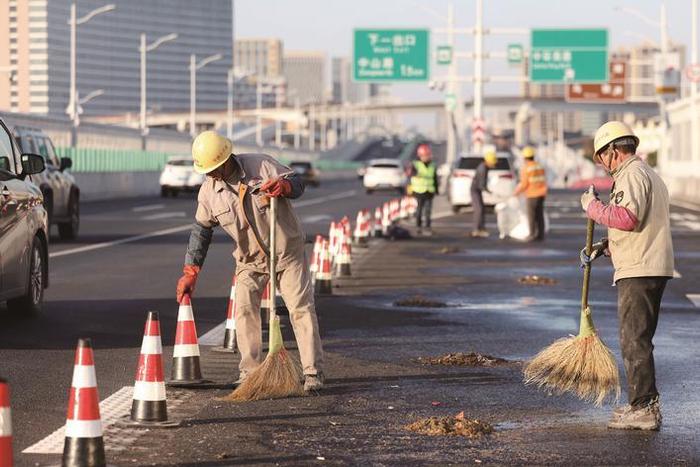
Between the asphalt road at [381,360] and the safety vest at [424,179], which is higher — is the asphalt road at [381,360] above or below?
below

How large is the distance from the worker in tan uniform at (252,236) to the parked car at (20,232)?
3505 millimetres

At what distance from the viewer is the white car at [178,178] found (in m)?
58.2

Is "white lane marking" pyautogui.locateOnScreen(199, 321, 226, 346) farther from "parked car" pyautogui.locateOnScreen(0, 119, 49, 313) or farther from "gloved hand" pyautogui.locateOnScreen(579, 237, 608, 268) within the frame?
"gloved hand" pyautogui.locateOnScreen(579, 237, 608, 268)

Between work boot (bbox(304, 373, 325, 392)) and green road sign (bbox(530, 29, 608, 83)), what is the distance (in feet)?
188

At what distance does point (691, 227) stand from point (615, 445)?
28962mm

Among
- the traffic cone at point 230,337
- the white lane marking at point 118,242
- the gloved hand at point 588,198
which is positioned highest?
the gloved hand at point 588,198

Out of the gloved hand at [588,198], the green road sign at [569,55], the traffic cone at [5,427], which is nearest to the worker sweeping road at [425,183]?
the gloved hand at [588,198]

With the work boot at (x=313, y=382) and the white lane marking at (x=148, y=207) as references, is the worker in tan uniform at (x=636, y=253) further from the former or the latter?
the white lane marking at (x=148, y=207)

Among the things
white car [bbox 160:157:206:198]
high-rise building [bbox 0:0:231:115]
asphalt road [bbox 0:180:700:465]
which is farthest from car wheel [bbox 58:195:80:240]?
high-rise building [bbox 0:0:231:115]

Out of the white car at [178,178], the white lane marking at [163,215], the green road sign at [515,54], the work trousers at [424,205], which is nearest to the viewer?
the work trousers at [424,205]

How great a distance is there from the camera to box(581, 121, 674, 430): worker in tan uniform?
29.7 ft

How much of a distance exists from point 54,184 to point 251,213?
17704mm

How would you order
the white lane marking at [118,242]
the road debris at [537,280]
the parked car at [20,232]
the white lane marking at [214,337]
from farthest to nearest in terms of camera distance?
the white lane marking at [118,242] < the road debris at [537,280] < the parked car at [20,232] < the white lane marking at [214,337]

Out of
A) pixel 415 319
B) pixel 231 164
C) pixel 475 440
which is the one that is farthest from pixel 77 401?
pixel 415 319
